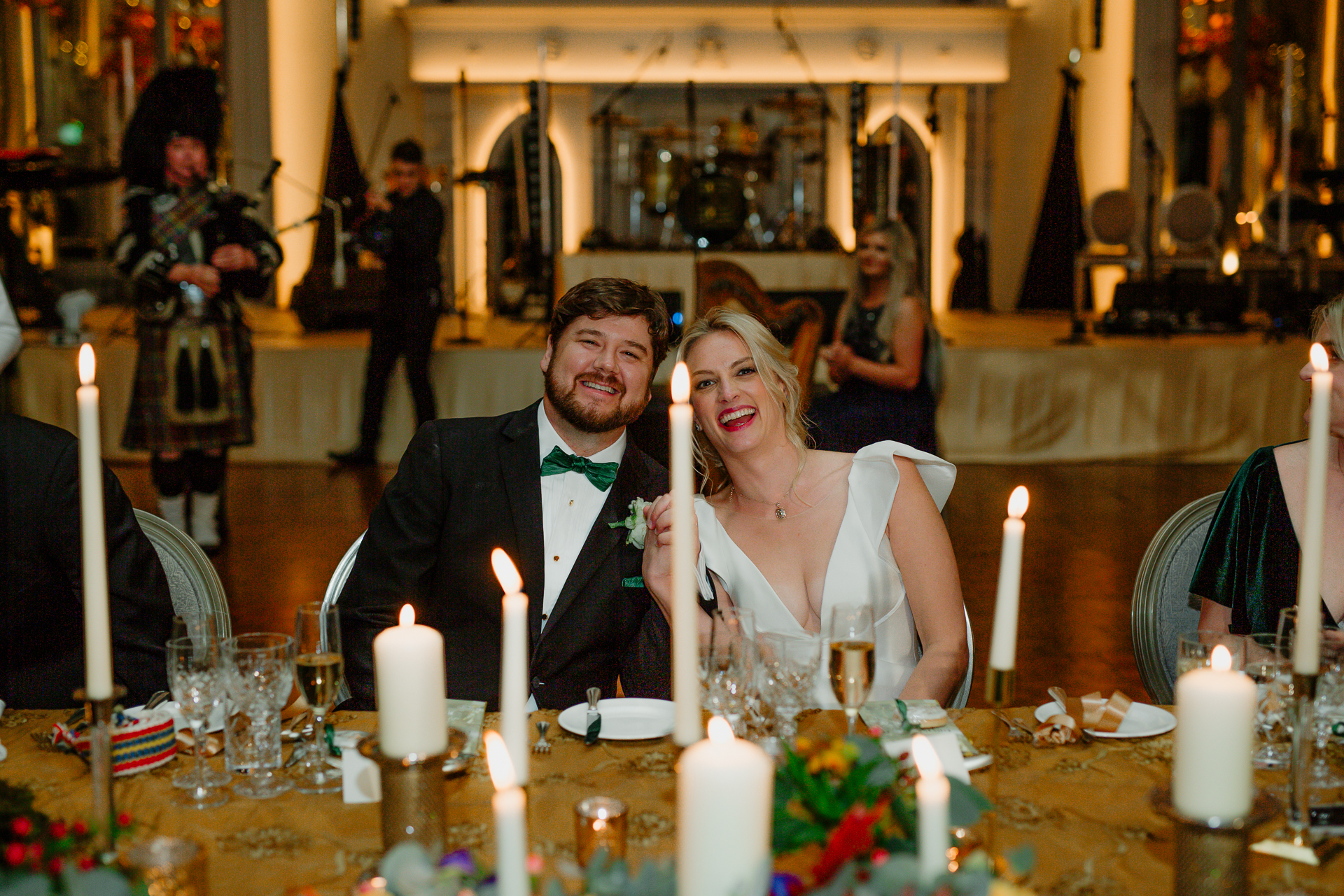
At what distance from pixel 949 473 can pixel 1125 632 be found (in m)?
1.98

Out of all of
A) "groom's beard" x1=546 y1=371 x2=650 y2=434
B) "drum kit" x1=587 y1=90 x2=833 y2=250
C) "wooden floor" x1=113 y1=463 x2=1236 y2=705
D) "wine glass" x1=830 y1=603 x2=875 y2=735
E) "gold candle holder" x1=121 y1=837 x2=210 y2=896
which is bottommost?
"wooden floor" x1=113 y1=463 x2=1236 y2=705

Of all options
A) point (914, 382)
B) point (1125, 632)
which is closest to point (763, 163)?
point (914, 382)

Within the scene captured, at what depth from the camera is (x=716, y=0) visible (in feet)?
40.5

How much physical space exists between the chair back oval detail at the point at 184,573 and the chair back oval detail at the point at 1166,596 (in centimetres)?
156

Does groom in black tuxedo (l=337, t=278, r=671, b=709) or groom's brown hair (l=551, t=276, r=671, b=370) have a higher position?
groom's brown hair (l=551, t=276, r=671, b=370)

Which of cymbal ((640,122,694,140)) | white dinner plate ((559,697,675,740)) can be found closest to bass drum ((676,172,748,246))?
cymbal ((640,122,694,140))

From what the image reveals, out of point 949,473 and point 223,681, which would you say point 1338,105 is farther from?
point 223,681

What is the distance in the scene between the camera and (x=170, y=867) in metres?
0.94

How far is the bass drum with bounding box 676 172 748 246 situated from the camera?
9898 mm

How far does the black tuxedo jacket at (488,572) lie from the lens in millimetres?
2041

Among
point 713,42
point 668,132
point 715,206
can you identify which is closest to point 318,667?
point 715,206

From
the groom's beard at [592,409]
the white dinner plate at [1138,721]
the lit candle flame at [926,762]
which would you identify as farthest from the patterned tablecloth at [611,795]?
the groom's beard at [592,409]

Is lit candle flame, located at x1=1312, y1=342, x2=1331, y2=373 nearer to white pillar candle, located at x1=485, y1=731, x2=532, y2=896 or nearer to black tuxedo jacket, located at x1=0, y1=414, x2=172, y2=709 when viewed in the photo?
white pillar candle, located at x1=485, y1=731, x2=532, y2=896

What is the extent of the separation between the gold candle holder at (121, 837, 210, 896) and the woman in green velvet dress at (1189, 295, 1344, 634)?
1.64 m
